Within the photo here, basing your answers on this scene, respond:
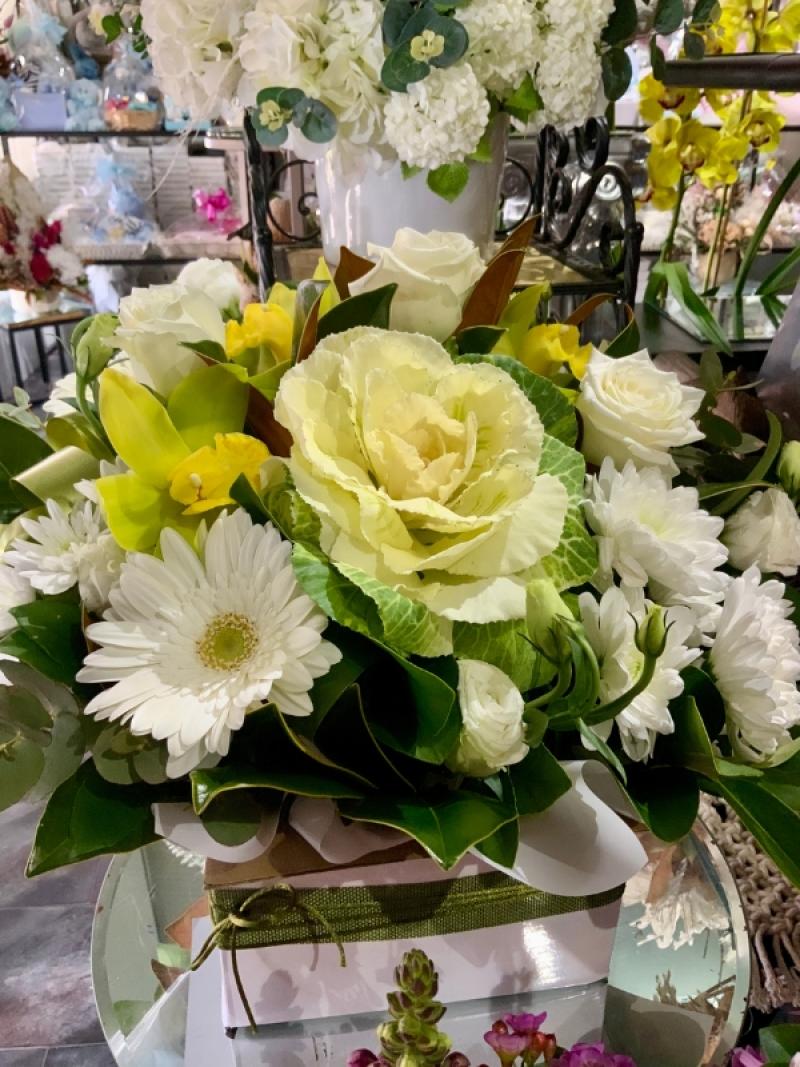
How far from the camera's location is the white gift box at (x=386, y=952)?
43 centimetres

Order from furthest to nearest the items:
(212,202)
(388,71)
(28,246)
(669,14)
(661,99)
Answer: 1. (212,202)
2. (28,246)
3. (661,99)
4. (669,14)
5. (388,71)

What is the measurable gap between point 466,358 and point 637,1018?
43 centimetres

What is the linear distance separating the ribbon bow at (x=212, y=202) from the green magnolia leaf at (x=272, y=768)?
6.87ft

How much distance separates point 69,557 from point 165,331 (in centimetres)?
11

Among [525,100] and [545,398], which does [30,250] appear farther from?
[545,398]

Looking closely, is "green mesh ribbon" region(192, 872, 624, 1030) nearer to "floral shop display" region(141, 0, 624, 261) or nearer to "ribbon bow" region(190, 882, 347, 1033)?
"ribbon bow" region(190, 882, 347, 1033)

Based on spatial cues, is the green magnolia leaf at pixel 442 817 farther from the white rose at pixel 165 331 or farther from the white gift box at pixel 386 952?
the white rose at pixel 165 331

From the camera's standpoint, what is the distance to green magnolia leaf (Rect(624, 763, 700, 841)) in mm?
400

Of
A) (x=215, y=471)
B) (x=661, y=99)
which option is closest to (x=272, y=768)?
(x=215, y=471)

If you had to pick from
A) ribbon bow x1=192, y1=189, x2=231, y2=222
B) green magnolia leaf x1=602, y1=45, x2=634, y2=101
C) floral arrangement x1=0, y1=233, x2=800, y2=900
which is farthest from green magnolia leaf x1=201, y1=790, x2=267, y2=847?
ribbon bow x1=192, y1=189, x2=231, y2=222

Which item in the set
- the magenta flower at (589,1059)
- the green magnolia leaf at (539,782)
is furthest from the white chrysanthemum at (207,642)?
the magenta flower at (589,1059)

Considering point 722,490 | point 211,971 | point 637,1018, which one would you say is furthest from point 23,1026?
point 722,490

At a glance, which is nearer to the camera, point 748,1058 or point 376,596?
point 376,596

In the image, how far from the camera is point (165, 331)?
42cm
